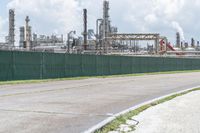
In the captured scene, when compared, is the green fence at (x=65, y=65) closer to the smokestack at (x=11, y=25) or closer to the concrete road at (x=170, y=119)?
the concrete road at (x=170, y=119)

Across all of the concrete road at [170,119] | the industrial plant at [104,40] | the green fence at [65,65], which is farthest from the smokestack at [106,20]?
the concrete road at [170,119]

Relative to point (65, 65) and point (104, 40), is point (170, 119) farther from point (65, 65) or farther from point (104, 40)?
point (104, 40)

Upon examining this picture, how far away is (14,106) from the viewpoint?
13.8m

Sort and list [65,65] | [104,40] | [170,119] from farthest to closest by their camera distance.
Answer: [104,40], [65,65], [170,119]

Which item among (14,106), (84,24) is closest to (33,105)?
(14,106)

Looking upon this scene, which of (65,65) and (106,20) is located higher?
(106,20)

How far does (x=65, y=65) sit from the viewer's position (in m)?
40.1

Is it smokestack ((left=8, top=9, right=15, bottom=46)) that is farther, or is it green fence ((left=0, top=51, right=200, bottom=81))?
smokestack ((left=8, top=9, right=15, bottom=46))

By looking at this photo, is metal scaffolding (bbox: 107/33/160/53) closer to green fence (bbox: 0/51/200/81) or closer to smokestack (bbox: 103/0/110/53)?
smokestack (bbox: 103/0/110/53)

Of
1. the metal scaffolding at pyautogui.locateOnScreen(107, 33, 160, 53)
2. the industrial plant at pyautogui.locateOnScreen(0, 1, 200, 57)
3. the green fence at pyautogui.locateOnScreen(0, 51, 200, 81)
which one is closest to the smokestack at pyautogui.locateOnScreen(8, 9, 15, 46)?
the industrial plant at pyautogui.locateOnScreen(0, 1, 200, 57)

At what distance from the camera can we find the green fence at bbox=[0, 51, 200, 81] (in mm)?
32969

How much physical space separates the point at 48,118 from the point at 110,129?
231 centimetres

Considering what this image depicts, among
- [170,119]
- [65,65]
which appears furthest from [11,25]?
[170,119]

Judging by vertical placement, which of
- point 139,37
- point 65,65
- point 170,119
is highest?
point 139,37
